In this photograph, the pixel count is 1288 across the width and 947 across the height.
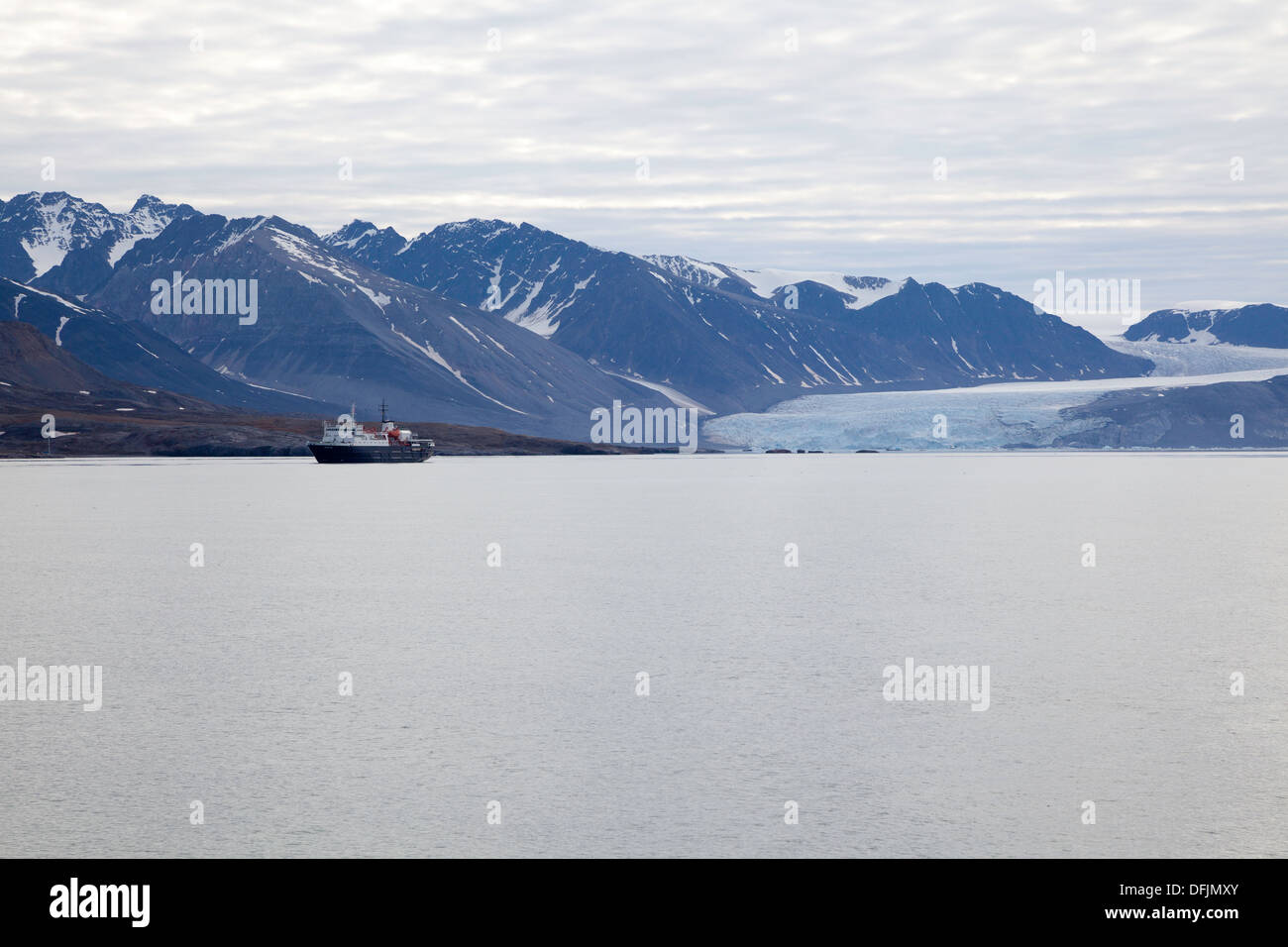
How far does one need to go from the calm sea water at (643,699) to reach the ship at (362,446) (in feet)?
354

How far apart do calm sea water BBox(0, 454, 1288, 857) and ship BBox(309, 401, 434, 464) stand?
108m

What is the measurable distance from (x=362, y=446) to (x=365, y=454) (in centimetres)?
115

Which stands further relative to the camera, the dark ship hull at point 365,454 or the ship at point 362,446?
the ship at point 362,446

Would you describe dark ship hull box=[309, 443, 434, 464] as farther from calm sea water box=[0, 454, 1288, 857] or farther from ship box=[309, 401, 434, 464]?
calm sea water box=[0, 454, 1288, 857]

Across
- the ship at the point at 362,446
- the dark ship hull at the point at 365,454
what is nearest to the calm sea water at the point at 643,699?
the dark ship hull at the point at 365,454

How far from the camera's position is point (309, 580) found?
34188mm

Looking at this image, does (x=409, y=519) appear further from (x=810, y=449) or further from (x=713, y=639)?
(x=810, y=449)

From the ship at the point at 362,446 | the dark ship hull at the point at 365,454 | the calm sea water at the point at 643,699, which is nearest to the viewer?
the calm sea water at the point at 643,699

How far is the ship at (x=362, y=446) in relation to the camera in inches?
6058

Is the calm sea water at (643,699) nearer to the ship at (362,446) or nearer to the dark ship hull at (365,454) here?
the dark ship hull at (365,454)

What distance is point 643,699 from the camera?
1930cm

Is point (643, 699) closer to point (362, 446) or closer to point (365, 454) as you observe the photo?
point (362, 446)

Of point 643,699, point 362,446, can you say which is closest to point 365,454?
point 362,446

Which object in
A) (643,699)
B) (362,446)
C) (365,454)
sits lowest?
(643,699)
